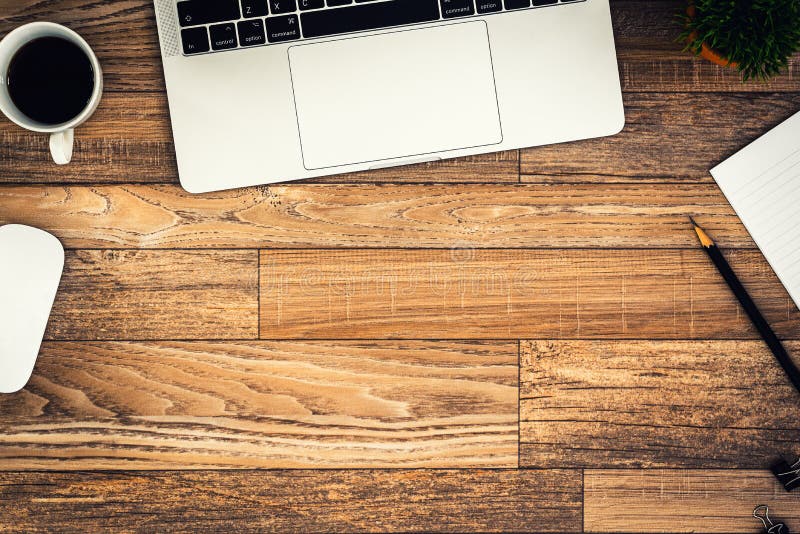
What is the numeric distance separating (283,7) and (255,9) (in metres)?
0.03

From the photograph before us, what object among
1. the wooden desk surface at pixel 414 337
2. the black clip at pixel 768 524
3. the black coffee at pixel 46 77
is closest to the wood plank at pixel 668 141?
the wooden desk surface at pixel 414 337

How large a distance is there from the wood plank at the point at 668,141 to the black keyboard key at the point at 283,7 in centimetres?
28

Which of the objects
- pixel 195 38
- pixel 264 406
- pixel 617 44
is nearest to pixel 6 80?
pixel 195 38

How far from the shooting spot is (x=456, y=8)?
62 centimetres

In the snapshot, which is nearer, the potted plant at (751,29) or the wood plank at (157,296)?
the potted plant at (751,29)

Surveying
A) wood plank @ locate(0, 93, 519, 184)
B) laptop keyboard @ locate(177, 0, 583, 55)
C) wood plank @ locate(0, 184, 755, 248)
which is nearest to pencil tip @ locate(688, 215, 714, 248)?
wood plank @ locate(0, 184, 755, 248)

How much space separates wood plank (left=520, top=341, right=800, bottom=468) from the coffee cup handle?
0.52 meters

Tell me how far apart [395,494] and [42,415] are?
0.40 meters

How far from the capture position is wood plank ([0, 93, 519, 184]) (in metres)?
0.66

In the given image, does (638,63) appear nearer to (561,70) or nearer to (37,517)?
(561,70)

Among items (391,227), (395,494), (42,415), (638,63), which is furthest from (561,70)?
(42,415)

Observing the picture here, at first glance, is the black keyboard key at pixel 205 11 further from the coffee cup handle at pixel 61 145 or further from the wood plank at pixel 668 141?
the wood plank at pixel 668 141

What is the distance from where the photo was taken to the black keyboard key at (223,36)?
0.61 meters

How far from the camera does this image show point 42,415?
26.4 inches
